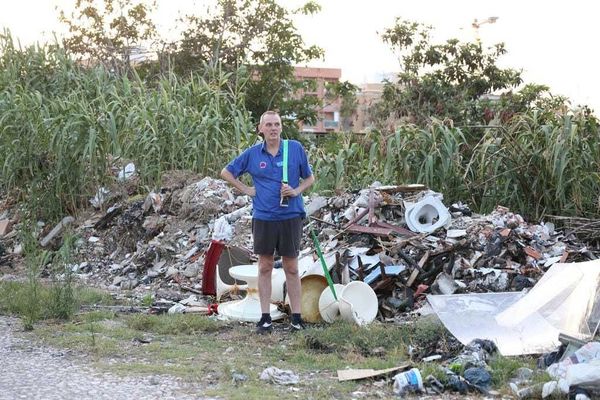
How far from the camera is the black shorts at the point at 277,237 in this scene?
680 centimetres

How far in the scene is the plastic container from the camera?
4941mm

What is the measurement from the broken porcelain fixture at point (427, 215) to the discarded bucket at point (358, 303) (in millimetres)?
1927

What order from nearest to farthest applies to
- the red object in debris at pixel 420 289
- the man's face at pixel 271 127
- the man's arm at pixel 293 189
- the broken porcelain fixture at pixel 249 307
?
the man's arm at pixel 293 189, the man's face at pixel 271 127, the broken porcelain fixture at pixel 249 307, the red object in debris at pixel 420 289

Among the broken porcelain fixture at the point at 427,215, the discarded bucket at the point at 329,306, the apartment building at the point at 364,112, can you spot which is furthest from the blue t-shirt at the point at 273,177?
the apartment building at the point at 364,112

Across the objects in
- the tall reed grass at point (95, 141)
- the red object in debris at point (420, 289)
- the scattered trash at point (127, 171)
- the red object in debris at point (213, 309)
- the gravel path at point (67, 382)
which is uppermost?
the tall reed grass at point (95, 141)

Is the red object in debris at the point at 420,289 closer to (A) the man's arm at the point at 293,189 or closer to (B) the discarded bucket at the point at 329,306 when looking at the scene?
(B) the discarded bucket at the point at 329,306

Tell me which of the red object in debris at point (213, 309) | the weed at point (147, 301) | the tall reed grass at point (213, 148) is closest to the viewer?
the red object in debris at point (213, 309)

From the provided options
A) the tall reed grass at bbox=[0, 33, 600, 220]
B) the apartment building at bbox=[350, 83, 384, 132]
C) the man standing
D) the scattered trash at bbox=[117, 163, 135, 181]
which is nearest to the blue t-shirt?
the man standing

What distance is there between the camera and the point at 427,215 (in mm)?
9148

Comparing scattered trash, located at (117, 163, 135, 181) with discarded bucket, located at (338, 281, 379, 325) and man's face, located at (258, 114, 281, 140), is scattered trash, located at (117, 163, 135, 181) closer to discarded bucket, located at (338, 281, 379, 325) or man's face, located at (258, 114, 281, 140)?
man's face, located at (258, 114, 281, 140)

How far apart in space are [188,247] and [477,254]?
400cm

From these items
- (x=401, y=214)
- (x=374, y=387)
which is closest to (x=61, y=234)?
(x=401, y=214)

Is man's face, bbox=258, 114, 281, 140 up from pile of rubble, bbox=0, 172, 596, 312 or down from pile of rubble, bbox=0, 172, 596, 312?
up

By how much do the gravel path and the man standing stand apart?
175 cm
